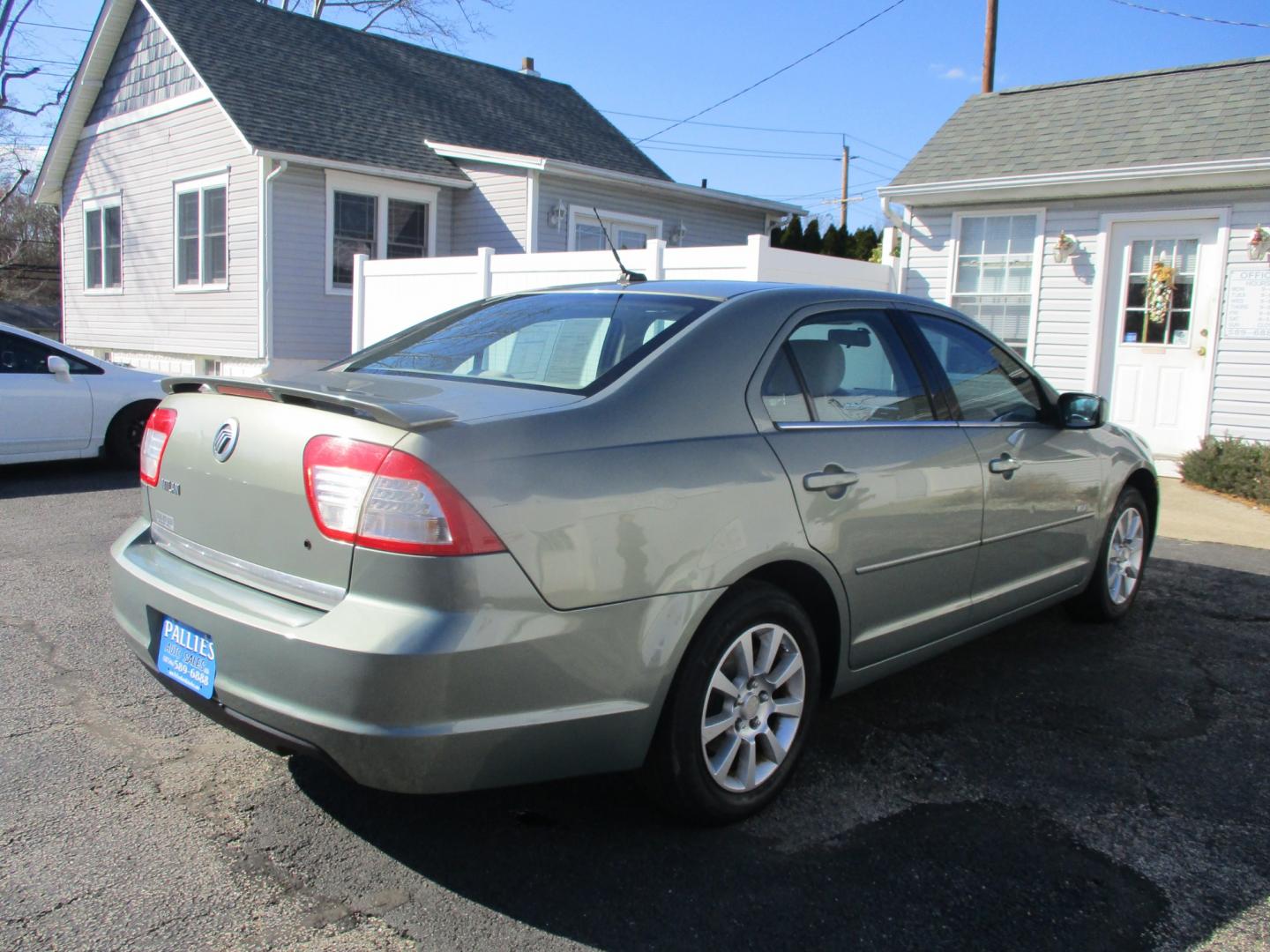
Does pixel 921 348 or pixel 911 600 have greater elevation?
pixel 921 348

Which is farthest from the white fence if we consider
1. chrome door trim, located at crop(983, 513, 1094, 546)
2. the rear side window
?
the rear side window

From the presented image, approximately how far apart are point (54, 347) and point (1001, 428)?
777 centimetres

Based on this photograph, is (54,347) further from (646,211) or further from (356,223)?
(646,211)

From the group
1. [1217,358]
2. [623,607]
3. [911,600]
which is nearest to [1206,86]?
[1217,358]

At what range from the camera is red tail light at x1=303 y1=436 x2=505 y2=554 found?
2.43 meters

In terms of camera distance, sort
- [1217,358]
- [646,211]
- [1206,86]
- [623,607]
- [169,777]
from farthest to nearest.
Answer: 1. [646,211]
2. [1206,86]
3. [1217,358]
4. [169,777]
5. [623,607]

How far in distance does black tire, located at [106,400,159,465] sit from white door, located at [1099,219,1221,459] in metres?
9.24

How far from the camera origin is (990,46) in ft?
58.1

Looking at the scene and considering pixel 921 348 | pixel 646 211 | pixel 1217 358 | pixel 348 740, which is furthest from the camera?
pixel 646 211

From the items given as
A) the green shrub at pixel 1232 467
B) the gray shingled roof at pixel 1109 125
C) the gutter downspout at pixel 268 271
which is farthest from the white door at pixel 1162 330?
the gutter downspout at pixel 268 271

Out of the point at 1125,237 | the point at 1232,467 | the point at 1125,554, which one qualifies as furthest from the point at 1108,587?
the point at 1125,237

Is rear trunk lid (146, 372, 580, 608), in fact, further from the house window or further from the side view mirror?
the house window

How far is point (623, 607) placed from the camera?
267 cm

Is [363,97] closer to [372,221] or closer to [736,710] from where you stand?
[372,221]
